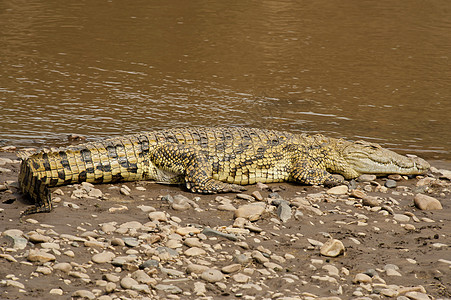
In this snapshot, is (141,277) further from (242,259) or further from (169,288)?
(242,259)

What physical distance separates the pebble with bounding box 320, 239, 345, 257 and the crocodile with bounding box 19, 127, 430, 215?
1.91 meters

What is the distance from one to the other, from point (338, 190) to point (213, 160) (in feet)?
5.21

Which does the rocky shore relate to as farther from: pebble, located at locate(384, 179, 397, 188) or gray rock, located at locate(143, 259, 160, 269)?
pebble, located at locate(384, 179, 397, 188)

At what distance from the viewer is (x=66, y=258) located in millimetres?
4645

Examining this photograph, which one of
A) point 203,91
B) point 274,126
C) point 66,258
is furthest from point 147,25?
point 66,258

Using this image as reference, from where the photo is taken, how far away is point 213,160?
731 centimetres

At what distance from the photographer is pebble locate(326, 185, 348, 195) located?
281 inches

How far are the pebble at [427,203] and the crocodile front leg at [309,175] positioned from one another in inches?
42.9

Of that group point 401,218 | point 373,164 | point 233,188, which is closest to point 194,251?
point 233,188

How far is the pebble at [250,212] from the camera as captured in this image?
597cm

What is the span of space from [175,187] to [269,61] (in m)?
7.52

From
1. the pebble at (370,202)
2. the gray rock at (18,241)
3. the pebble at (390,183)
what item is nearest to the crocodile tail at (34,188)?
the gray rock at (18,241)

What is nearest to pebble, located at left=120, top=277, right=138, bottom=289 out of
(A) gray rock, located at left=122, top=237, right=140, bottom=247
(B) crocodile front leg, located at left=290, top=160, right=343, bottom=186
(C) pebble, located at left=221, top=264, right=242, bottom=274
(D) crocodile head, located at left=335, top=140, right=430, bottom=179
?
(A) gray rock, located at left=122, top=237, right=140, bottom=247

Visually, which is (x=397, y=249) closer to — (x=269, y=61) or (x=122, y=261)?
(x=122, y=261)
